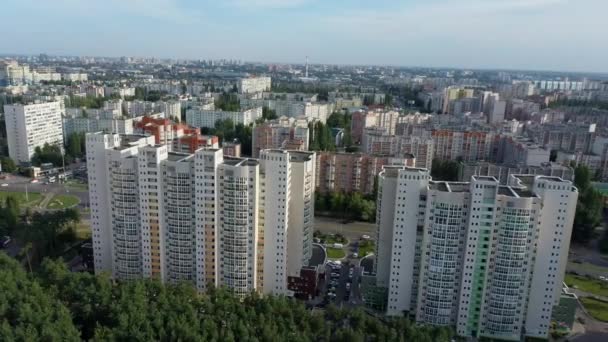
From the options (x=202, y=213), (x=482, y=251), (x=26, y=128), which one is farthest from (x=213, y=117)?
(x=482, y=251)

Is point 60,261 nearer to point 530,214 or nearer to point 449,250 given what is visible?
point 449,250

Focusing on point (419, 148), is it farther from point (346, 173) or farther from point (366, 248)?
point (366, 248)

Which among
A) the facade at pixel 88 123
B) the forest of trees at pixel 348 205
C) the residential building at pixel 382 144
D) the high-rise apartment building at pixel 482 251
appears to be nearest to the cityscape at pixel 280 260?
the high-rise apartment building at pixel 482 251

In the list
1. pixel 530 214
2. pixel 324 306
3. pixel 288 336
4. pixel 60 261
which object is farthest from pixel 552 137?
pixel 60 261

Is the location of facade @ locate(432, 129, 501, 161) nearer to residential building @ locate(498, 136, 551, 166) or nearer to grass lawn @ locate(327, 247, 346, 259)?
residential building @ locate(498, 136, 551, 166)

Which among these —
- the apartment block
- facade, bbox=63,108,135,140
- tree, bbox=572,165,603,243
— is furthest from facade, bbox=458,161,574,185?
facade, bbox=63,108,135,140

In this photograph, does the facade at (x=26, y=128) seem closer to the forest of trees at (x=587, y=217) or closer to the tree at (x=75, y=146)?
the tree at (x=75, y=146)
